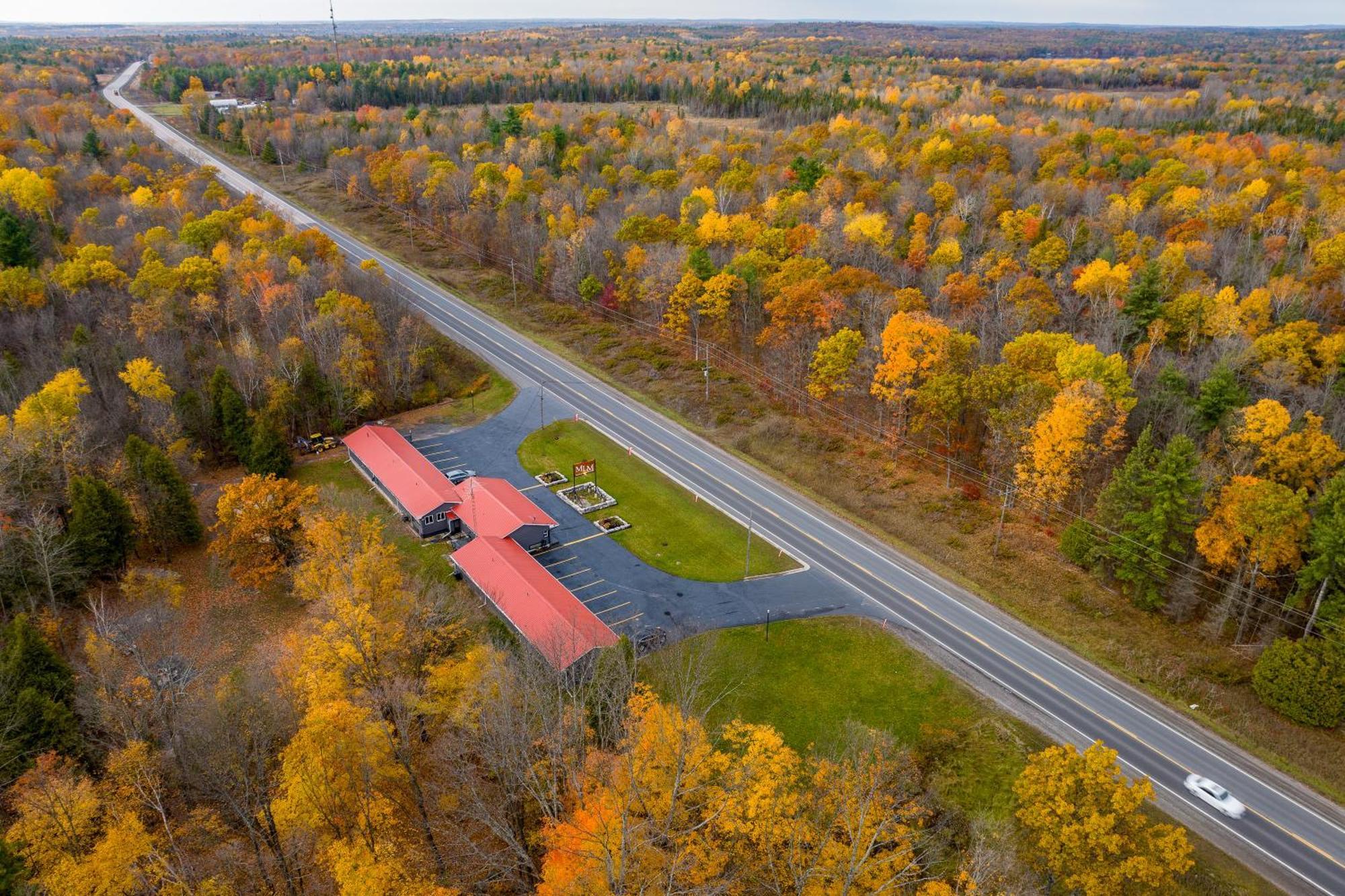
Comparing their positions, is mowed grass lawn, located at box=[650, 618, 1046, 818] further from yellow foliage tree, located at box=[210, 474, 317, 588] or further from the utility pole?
yellow foliage tree, located at box=[210, 474, 317, 588]

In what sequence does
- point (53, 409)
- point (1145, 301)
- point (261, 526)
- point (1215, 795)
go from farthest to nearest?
point (1145, 301)
point (53, 409)
point (261, 526)
point (1215, 795)

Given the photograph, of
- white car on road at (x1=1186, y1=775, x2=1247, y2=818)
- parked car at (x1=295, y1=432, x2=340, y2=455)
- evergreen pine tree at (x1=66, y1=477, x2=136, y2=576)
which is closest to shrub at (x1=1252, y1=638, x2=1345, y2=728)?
white car on road at (x1=1186, y1=775, x2=1247, y2=818)

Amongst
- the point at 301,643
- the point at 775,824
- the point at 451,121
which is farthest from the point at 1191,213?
the point at 451,121

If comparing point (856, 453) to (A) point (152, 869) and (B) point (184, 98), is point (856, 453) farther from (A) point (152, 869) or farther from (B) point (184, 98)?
(B) point (184, 98)

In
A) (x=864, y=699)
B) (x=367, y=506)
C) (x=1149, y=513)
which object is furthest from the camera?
(x=367, y=506)

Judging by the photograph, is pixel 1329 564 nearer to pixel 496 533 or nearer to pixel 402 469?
pixel 496 533

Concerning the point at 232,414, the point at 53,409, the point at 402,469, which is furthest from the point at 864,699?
the point at 53,409
